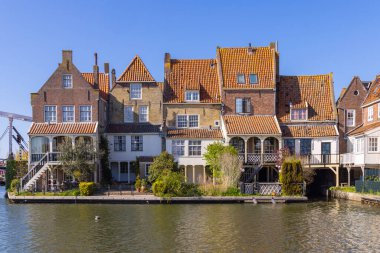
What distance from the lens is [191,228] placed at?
25.1 metres

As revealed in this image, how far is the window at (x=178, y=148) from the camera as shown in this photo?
44.8m

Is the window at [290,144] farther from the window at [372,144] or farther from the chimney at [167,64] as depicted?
the chimney at [167,64]

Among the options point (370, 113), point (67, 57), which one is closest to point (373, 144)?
point (370, 113)

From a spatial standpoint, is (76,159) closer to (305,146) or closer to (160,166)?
(160,166)

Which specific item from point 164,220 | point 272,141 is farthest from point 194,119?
point 164,220

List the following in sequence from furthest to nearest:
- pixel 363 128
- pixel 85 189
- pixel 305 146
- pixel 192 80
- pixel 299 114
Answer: pixel 192 80 < pixel 299 114 < pixel 305 146 < pixel 363 128 < pixel 85 189

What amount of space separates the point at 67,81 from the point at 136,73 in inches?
289

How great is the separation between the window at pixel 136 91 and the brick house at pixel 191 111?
2.80 meters

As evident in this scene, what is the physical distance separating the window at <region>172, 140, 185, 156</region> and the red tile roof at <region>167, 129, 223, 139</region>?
55 centimetres

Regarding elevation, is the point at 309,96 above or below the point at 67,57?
below

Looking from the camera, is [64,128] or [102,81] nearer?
[64,128]

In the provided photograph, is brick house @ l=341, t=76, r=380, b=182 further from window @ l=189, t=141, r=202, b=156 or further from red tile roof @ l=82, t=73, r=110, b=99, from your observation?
red tile roof @ l=82, t=73, r=110, b=99

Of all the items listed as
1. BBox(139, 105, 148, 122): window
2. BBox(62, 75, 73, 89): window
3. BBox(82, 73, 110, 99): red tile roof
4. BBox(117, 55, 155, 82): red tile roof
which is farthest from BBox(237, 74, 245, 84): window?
BBox(62, 75, 73, 89): window

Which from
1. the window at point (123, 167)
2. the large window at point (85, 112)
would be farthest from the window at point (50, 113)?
the window at point (123, 167)
